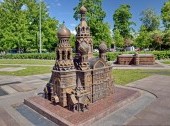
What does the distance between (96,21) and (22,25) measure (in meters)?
17.4

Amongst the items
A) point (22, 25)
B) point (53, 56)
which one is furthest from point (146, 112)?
point (22, 25)

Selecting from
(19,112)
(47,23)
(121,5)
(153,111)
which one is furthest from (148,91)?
(121,5)

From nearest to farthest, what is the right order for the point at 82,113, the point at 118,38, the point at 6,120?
the point at 6,120
the point at 82,113
the point at 118,38

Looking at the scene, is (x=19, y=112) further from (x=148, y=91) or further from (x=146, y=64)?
(x=146, y=64)

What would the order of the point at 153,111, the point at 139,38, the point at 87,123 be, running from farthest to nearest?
the point at 139,38 → the point at 153,111 → the point at 87,123

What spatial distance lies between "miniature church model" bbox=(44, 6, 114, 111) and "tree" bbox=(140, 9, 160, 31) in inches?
2628

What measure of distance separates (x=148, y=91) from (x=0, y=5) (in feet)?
154

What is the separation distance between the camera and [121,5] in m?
68.1

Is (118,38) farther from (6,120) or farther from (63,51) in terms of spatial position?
(6,120)

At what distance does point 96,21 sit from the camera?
158 feet

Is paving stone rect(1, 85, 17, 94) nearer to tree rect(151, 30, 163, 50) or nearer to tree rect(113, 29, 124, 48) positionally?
tree rect(113, 29, 124, 48)

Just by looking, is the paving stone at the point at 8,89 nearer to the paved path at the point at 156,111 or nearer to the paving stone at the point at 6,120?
the paving stone at the point at 6,120

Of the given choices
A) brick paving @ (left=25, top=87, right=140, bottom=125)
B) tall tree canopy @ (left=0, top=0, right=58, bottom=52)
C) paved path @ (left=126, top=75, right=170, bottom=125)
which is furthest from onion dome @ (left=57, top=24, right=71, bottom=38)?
tall tree canopy @ (left=0, top=0, right=58, bottom=52)

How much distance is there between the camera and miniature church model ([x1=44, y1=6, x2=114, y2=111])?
1061 cm
